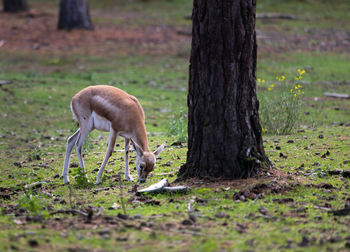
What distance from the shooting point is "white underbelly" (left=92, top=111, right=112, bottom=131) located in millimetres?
8655

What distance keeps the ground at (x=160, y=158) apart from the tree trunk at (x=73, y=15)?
0.51 metres

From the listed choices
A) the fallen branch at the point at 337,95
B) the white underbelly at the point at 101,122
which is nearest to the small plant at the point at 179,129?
the white underbelly at the point at 101,122

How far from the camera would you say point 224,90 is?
715cm

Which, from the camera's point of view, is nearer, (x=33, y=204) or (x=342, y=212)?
(x=342, y=212)

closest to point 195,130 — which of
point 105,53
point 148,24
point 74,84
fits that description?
point 74,84

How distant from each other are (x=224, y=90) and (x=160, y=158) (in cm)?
292

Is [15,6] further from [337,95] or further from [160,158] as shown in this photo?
[160,158]

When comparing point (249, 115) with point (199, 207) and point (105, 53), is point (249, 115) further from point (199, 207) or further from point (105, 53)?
point (105, 53)

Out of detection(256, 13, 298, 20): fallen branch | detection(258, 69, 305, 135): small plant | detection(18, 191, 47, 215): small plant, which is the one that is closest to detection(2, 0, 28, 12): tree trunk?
detection(256, 13, 298, 20): fallen branch

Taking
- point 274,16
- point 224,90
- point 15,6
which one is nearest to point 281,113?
point 224,90

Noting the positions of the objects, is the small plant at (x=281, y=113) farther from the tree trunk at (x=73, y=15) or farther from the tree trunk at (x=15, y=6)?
the tree trunk at (x=15, y=6)

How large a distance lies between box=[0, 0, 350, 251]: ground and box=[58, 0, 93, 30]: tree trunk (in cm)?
51

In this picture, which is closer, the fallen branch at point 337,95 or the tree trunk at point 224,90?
the tree trunk at point 224,90

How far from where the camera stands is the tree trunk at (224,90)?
23.3ft
